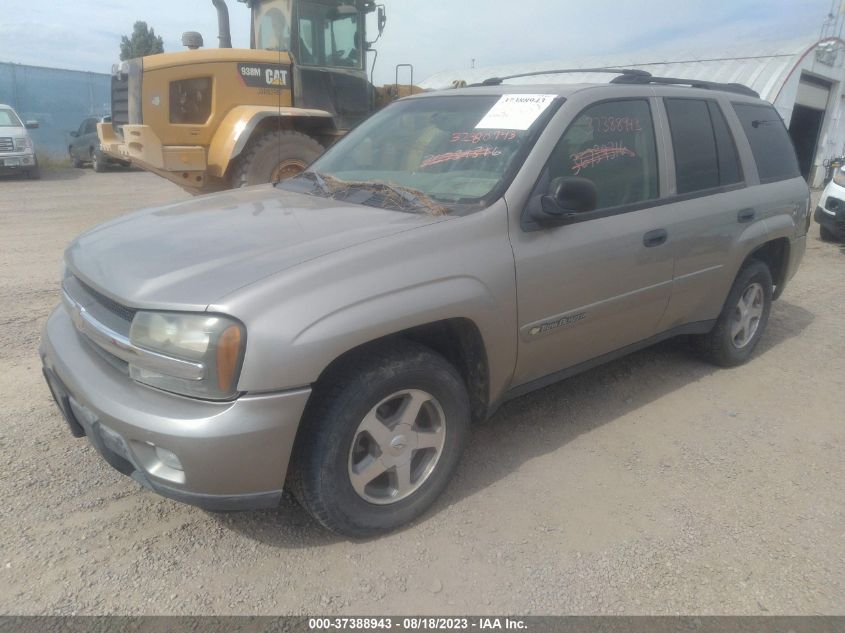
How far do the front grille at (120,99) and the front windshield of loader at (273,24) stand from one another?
182 cm

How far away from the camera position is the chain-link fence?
22094 millimetres

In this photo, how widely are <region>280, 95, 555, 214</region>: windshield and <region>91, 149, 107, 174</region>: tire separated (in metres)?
17.1

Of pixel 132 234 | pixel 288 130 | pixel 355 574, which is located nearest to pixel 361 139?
pixel 132 234

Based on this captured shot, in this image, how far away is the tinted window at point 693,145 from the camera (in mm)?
3691

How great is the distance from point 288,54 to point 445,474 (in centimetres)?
696

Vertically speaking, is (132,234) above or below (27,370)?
above

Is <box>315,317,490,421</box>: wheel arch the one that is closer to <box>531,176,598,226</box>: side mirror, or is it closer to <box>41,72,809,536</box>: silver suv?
<box>41,72,809,536</box>: silver suv

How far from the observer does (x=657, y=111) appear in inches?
143

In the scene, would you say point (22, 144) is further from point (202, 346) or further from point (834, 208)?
point (834, 208)

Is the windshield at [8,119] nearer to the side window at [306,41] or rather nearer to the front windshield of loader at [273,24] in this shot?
the front windshield of loader at [273,24]

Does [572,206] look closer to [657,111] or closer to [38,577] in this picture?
[657,111]

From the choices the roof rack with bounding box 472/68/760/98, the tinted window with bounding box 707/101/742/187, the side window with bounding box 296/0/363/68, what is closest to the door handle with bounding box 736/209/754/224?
the tinted window with bounding box 707/101/742/187

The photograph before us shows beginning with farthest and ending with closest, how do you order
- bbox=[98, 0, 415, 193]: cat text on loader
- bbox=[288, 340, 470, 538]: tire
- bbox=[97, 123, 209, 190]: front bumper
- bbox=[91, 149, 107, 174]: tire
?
bbox=[91, 149, 107, 174]: tire
bbox=[98, 0, 415, 193]: cat text on loader
bbox=[97, 123, 209, 190]: front bumper
bbox=[288, 340, 470, 538]: tire

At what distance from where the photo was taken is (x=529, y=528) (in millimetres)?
2773
